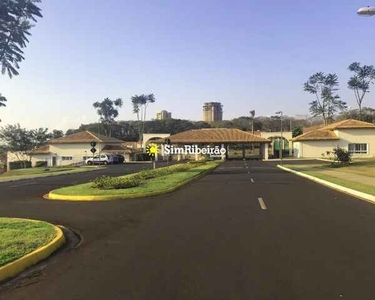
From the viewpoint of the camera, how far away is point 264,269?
6113mm

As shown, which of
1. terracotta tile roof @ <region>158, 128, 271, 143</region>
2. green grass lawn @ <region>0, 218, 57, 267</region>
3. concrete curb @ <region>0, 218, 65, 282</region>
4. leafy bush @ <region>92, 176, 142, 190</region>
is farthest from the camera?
terracotta tile roof @ <region>158, 128, 271, 143</region>

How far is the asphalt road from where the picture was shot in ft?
17.3

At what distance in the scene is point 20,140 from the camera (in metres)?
72.5

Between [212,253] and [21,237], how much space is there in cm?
376


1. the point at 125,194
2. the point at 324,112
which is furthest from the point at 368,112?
the point at 125,194

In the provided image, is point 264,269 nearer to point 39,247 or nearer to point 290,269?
point 290,269

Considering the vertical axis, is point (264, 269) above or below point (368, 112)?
below

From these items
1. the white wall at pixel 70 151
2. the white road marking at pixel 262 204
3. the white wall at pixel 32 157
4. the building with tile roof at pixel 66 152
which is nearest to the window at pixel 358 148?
the building with tile roof at pixel 66 152

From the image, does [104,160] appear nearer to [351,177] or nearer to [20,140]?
[20,140]

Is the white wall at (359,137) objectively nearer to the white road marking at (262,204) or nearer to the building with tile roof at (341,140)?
the building with tile roof at (341,140)

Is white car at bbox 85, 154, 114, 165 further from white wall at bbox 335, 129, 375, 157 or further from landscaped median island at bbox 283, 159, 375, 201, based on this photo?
landscaped median island at bbox 283, 159, 375, 201

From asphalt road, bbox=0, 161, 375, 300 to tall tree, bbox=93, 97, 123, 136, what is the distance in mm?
112368

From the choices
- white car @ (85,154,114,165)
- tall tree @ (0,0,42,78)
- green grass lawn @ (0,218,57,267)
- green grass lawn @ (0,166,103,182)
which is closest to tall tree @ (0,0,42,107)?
tall tree @ (0,0,42,78)

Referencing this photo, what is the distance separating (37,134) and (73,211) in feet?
219
